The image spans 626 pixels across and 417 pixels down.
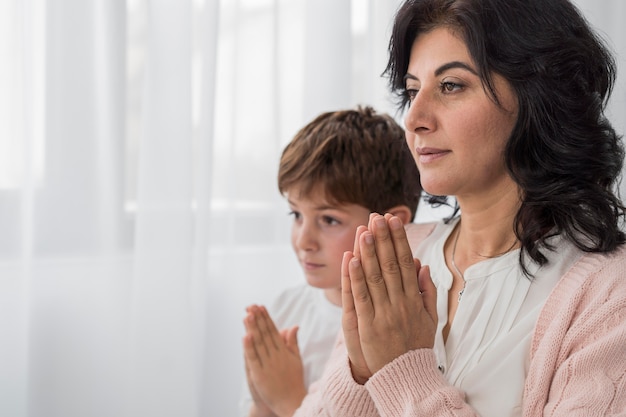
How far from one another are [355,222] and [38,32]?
2.52ft

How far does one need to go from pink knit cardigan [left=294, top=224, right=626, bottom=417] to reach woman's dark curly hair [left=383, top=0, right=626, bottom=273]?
7 cm

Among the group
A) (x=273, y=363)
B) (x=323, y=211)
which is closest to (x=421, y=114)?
(x=323, y=211)

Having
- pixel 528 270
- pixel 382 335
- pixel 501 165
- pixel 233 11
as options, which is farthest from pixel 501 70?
pixel 233 11

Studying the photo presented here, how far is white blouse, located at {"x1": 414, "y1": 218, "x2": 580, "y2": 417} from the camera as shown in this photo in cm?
107

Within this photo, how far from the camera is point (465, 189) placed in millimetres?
1180

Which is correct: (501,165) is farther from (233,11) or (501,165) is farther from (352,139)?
(233,11)

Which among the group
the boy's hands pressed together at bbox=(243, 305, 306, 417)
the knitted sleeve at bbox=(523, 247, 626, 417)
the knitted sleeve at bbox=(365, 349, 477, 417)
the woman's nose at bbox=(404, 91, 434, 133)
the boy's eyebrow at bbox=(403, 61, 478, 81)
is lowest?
the boy's hands pressed together at bbox=(243, 305, 306, 417)

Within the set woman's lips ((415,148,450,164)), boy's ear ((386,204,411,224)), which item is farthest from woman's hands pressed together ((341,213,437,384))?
boy's ear ((386,204,411,224))

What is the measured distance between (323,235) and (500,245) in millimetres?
424

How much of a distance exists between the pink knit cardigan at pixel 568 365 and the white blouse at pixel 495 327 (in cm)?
2

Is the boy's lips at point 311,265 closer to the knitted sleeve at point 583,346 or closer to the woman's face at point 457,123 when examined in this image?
the woman's face at point 457,123

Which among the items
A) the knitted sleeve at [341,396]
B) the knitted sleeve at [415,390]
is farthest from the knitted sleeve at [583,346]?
the knitted sleeve at [341,396]

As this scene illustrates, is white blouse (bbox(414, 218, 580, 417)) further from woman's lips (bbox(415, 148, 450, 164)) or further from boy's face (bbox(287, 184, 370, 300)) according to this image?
boy's face (bbox(287, 184, 370, 300))

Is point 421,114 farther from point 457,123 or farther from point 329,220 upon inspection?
point 329,220
